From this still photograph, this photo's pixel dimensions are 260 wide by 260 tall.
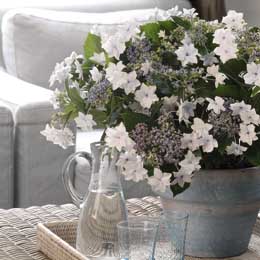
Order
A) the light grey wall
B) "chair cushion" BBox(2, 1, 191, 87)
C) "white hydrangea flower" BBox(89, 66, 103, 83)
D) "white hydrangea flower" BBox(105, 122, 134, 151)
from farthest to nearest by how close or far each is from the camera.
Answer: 1. the light grey wall
2. "chair cushion" BBox(2, 1, 191, 87)
3. "white hydrangea flower" BBox(89, 66, 103, 83)
4. "white hydrangea flower" BBox(105, 122, 134, 151)

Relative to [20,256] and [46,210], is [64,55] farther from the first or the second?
[20,256]

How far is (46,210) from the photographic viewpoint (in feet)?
5.67

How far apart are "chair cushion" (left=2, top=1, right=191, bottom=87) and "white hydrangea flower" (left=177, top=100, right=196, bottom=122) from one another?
1.86m

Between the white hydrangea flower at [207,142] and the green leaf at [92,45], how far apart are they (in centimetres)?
28

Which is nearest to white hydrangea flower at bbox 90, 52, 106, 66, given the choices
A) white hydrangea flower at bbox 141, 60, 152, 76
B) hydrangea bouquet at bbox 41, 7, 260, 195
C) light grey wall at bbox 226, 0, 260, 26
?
hydrangea bouquet at bbox 41, 7, 260, 195

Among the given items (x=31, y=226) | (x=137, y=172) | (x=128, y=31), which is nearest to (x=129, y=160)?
(x=137, y=172)

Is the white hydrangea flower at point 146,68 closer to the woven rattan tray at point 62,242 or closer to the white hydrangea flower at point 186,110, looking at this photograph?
the white hydrangea flower at point 186,110

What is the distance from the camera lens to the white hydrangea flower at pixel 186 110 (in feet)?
4.29

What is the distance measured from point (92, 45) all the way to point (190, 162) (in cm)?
30

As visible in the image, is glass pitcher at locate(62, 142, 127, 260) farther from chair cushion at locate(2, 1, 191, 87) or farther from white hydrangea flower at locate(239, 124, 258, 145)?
chair cushion at locate(2, 1, 191, 87)

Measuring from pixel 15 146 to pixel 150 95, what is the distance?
1.44 m

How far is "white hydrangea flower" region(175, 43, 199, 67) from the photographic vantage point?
1.32m

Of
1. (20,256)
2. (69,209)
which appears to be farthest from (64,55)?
(20,256)

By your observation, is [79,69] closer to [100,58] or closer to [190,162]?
[100,58]
